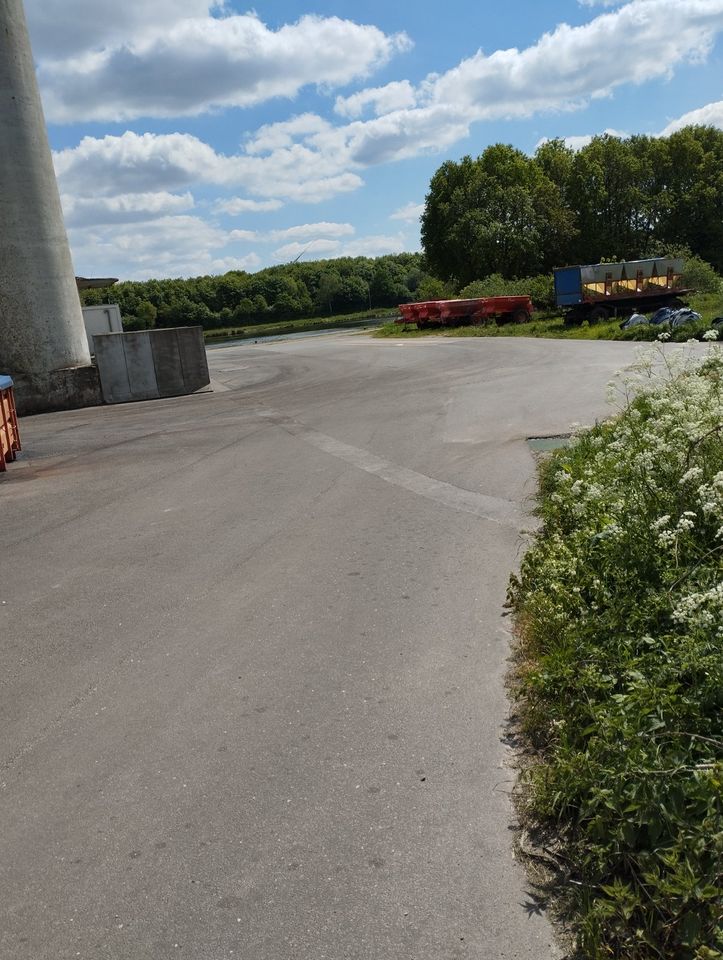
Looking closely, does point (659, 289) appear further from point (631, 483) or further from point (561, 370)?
point (631, 483)

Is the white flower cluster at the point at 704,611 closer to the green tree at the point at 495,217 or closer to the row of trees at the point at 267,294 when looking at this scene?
the green tree at the point at 495,217

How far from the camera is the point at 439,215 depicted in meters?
75.8

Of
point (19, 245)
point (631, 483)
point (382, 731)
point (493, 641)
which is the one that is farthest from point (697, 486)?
point (19, 245)

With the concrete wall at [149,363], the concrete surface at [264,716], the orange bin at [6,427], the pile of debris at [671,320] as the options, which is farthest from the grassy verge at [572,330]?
the concrete surface at [264,716]

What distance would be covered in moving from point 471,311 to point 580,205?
36117mm

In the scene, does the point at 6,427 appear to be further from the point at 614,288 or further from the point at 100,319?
the point at 614,288

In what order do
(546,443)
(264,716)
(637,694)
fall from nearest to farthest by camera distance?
(637,694) → (264,716) → (546,443)

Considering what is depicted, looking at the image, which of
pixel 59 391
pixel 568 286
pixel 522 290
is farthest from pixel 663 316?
pixel 522 290

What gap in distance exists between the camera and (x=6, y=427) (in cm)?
1349

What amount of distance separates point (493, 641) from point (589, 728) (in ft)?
5.85

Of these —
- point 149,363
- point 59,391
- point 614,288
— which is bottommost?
point 59,391

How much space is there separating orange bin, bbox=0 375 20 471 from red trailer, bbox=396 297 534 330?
Result: 34733 millimetres

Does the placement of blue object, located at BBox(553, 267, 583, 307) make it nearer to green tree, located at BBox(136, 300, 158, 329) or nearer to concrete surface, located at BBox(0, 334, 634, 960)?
concrete surface, located at BBox(0, 334, 634, 960)

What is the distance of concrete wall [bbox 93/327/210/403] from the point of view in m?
21.7
